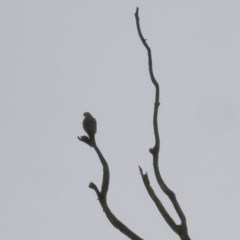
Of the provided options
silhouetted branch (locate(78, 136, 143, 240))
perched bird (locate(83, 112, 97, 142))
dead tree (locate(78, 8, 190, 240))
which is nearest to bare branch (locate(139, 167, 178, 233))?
dead tree (locate(78, 8, 190, 240))

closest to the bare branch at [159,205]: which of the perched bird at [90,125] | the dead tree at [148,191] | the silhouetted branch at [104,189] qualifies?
the dead tree at [148,191]

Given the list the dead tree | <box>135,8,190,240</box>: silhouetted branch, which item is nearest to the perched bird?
the dead tree

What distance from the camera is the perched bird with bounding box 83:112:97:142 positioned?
3.50m

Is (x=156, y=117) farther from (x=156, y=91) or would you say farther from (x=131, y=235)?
(x=131, y=235)

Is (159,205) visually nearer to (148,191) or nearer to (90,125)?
(148,191)

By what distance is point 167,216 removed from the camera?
11.1ft

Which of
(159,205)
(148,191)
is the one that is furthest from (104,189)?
(159,205)

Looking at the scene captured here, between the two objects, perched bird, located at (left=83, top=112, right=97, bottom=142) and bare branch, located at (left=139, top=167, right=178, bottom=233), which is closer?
bare branch, located at (left=139, top=167, right=178, bottom=233)

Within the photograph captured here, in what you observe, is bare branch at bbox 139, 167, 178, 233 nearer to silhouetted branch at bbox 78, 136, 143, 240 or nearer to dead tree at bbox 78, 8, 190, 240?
dead tree at bbox 78, 8, 190, 240

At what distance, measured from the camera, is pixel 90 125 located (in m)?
3.50

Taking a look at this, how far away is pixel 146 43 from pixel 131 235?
1.81 m

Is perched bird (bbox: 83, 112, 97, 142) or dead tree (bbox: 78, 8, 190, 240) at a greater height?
perched bird (bbox: 83, 112, 97, 142)

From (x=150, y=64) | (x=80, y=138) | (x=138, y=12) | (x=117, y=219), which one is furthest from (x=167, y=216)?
(x=138, y=12)

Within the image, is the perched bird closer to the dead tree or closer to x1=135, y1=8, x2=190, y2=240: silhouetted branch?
the dead tree
